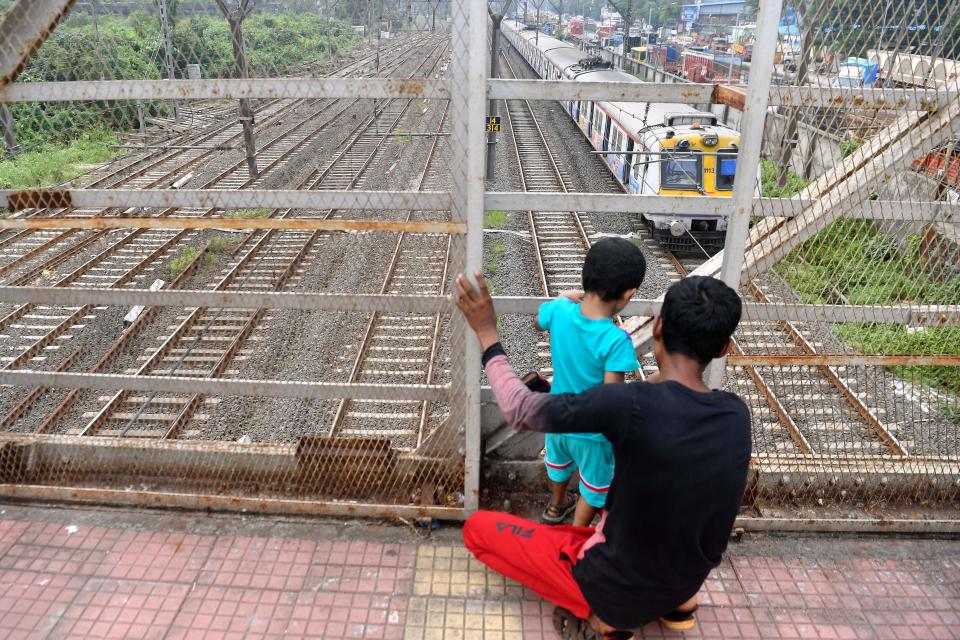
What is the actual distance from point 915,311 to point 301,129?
16959mm

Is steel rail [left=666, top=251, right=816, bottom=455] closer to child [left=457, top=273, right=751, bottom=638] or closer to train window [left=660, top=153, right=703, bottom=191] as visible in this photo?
child [left=457, top=273, right=751, bottom=638]

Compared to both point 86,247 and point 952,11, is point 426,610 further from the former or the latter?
point 86,247

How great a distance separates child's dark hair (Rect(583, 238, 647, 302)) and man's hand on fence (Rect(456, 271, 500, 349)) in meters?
0.40

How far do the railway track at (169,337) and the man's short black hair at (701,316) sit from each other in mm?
1918

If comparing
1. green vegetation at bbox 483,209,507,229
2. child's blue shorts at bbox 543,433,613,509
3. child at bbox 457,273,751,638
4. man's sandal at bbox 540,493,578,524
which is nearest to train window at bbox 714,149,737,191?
green vegetation at bbox 483,209,507,229

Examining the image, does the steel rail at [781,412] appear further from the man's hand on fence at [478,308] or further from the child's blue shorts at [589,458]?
the man's hand on fence at [478,308]

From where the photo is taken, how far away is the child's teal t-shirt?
8.37 ft

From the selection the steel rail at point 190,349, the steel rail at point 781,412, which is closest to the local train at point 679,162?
the steel rail at point 781,412

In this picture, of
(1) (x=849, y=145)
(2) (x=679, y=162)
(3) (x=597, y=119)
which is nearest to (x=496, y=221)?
(2) (x=679, y=162)

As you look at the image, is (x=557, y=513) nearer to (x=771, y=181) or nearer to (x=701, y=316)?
(x=701, y=316)

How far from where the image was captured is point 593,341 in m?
2.59

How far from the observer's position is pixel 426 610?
115 inches

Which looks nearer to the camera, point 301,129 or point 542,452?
point 542,452

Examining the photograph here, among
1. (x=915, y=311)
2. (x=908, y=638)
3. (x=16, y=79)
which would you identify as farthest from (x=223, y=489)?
(x=915, y=311)
